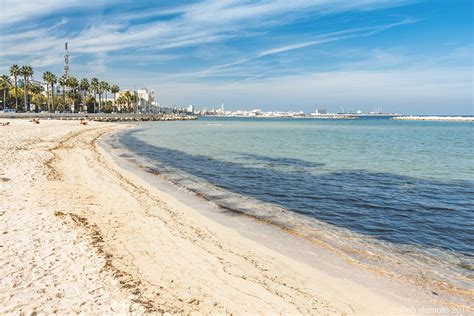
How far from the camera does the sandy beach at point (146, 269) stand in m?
5.98

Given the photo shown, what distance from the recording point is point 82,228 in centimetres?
962

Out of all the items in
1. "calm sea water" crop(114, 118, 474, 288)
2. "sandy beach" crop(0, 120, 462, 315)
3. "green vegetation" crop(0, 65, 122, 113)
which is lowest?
"calm sea water" crop(114, 118, 474, 288)

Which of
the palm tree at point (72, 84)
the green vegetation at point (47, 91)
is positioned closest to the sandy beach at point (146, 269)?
the green vegetation at point (47, 91)

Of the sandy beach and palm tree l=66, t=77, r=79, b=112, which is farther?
palm tree l=66, t=77, r=79, b=112

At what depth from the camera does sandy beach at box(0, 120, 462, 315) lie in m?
5.98

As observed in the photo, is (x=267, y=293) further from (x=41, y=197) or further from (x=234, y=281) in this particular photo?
(x=41, y=197)

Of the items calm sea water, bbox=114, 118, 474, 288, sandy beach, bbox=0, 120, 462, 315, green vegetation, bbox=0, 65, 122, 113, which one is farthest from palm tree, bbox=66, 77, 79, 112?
sandy beach, bbox=0, 120, 462, 315

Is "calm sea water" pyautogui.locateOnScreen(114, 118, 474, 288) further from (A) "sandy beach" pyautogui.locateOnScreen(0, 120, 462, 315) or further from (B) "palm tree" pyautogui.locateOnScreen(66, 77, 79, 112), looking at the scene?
(B) "palm tree" pyautogui.locateOnScreen(66, 77, 79, 112)

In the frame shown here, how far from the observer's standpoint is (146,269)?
24.2ft

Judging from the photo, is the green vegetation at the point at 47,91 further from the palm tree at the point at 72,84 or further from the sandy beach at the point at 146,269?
the sandy beach at the point at 146,269

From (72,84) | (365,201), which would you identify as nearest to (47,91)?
(72,84)

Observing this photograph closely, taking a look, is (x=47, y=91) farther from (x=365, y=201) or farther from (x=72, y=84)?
(x=365, y=201)

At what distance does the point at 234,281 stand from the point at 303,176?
15.4m

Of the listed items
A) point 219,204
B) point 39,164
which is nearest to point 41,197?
point 219,204
